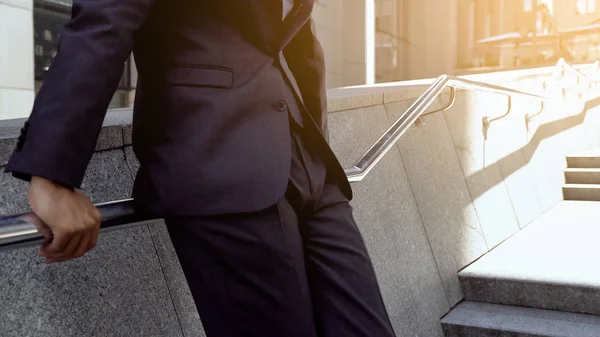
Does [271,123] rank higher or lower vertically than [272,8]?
lower

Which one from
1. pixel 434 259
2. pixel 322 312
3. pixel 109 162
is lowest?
pixel 434 259

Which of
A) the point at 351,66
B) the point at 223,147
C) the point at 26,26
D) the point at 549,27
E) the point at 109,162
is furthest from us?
the point at 549,27

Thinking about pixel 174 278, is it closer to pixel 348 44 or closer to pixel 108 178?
pixel 108 178

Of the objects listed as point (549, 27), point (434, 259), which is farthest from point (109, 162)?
point (549, 27)

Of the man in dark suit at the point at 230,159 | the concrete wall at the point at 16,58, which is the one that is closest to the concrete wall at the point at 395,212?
the man in dark suit at the point at 230,159

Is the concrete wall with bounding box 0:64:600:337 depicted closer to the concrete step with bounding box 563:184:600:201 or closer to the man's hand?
the concrete step with bounding box 563:184:600:201

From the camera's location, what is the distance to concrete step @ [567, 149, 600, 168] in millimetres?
7098

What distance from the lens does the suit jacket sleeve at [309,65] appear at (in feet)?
5.38

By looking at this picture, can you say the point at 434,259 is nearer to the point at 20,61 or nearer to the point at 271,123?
the point at 271,123

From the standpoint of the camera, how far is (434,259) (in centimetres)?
402

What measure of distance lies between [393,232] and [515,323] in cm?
87

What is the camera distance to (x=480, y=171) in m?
5.03

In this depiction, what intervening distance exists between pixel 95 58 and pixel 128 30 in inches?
3.1

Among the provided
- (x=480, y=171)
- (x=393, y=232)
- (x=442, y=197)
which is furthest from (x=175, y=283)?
(x=480, y=171)
